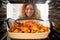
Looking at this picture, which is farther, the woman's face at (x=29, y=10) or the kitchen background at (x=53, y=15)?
the woman's face at (x=29, y=10)

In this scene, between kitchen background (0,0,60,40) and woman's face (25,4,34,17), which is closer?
kitchen background (0,0,60,40)

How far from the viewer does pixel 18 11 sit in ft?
4.24

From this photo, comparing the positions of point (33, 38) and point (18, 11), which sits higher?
point (18, 11)

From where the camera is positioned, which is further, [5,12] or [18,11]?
[18,11]

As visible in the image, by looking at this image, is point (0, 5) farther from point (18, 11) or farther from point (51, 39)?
point (51, 39)

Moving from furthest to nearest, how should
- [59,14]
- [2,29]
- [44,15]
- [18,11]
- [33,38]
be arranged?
[18,11] < [44,15] < [2,29] < [59,14] < [33,38]

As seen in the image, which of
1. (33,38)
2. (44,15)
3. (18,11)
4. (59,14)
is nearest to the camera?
(33,38)

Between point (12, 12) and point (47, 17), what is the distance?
28cm

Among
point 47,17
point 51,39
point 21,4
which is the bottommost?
point 51,39

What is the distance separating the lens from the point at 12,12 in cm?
123

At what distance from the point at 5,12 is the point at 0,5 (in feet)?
0.39

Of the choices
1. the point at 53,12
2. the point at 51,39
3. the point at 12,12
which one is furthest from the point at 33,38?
the point at 12,12

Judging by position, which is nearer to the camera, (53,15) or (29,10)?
(53,15)

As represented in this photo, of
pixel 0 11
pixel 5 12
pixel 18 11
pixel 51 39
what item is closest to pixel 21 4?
pixel 18 11
